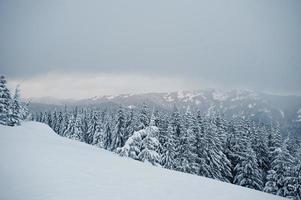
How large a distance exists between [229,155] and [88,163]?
3045 cm

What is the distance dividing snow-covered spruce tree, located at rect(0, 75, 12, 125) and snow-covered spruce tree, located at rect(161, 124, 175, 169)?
25.2 metres

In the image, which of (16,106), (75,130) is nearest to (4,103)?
(16,106)

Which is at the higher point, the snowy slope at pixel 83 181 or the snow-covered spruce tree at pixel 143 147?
the snowy slope at pixel 83 181

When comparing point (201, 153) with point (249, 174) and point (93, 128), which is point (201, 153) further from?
point (93, 128)

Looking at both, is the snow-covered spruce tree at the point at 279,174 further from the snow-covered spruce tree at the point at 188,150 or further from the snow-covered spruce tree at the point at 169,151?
the snow-covered spruce tree at the point at 169,151

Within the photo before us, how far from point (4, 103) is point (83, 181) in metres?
36.6

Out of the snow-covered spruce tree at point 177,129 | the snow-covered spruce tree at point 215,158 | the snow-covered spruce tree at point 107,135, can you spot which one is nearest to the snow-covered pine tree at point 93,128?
the snow-covered spruce tree at point 107,135

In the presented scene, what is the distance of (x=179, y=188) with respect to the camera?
41.7 feet

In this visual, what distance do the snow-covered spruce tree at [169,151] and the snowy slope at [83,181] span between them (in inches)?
900

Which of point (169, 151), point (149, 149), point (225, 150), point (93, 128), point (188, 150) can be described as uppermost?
point (149, 149)

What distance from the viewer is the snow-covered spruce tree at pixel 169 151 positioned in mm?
38562

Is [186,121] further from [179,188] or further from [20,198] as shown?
[20,198]

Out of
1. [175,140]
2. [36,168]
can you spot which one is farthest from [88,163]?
[175,140]

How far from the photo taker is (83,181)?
1151cm
